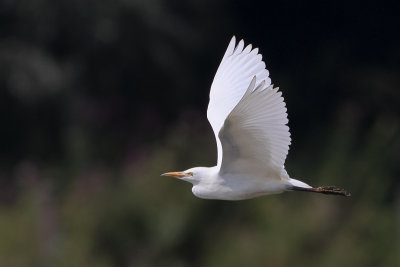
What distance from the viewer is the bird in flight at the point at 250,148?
4.93m

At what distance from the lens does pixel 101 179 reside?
886cm

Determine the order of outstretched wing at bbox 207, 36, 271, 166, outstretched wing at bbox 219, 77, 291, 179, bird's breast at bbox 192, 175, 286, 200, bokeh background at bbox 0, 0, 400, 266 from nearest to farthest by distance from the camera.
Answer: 1. outstretched wing at bbox 219, 77, 291, 179
2. bird's breast at bbox 192, 175, 286, 200
3. outstretched wing at bbox 207, 36, 271, 166
4. bokeh background at bbox 0, 0, 400, 266

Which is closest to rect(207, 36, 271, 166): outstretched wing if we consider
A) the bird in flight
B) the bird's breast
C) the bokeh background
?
the bird in flight

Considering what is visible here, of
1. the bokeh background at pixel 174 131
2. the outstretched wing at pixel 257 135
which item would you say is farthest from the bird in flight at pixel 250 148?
the bokeh background at pixel 174 131

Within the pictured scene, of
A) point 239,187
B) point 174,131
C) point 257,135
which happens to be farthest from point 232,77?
point 174,131

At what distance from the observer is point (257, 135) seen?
510 centimetres

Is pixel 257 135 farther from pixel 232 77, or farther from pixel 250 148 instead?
pixel 232 77

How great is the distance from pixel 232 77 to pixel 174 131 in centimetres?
315

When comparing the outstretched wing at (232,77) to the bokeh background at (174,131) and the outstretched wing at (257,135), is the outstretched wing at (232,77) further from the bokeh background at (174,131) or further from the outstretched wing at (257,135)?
the bokeh background at (174,131)

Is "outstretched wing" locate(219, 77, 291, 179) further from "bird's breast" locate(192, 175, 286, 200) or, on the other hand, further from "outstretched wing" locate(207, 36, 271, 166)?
"outstretched wing" locate(207, 36, 271, 166)

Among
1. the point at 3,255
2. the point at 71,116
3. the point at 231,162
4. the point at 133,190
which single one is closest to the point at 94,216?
the point at 133,190

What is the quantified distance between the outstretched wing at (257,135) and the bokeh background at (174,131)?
1786 mm

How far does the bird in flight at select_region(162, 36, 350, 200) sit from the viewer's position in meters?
4.93

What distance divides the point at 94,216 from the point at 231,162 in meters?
2.71
